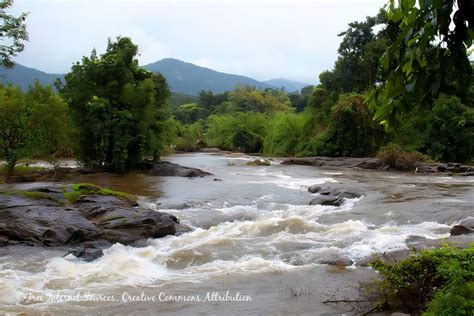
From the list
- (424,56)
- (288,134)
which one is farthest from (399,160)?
(424,56)

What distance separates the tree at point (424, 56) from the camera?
7.02 feet

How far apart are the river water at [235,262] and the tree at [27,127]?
7.85 m

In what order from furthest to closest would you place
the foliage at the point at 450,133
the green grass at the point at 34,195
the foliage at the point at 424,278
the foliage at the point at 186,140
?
the foliage at the point at 186,140
the foliage at the point at 450,133
the green grass at the point at 34,195
the foliage at the point at 424,278

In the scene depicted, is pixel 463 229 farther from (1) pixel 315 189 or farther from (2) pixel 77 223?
(2) pixel 77 223

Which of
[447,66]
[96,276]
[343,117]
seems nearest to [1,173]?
[96,276]

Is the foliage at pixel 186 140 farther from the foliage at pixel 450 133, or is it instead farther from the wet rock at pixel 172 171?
the foliage at pixel 450 133

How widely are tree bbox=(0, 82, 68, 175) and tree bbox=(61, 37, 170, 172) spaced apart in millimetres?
2106

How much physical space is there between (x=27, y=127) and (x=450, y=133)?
27015 millimetres

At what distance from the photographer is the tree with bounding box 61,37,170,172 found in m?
21.6

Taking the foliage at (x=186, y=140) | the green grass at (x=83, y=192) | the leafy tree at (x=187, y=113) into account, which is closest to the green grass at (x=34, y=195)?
the green grass at (x=83, y=192)

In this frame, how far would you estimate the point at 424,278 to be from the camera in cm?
479

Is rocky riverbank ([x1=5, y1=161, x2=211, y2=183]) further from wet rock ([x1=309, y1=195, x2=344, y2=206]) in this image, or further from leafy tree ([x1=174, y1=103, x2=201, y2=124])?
leafy tree ([x1=174, y1=103, x2=201, y2=124])

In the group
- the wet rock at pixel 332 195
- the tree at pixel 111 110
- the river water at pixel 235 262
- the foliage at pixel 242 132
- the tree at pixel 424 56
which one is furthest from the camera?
the foliage at pixel 242 132

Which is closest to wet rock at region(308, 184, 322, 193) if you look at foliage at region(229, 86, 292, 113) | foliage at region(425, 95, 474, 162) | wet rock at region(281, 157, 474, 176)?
wet rock at region(281, 157, 474, 176)
